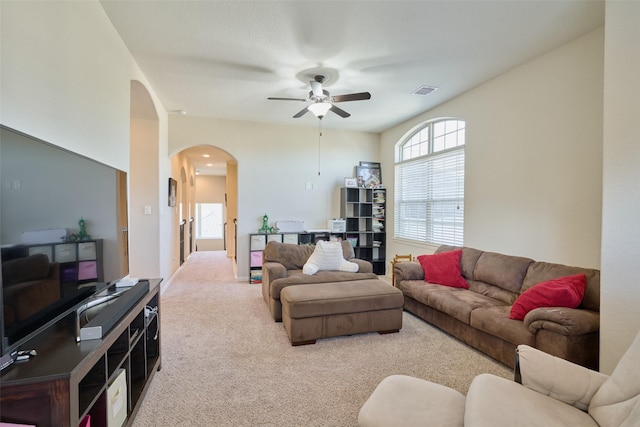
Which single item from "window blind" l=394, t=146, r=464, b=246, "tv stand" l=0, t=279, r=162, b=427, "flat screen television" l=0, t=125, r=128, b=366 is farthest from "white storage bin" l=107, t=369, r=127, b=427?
"window blind" l=394, t=146, r=464, b=246

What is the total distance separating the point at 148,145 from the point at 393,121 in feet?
13.1

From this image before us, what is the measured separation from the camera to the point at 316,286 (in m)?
3.30

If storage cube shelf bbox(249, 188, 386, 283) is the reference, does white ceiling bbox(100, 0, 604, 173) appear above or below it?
above

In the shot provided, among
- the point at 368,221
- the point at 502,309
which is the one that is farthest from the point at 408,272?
the point at 368,221

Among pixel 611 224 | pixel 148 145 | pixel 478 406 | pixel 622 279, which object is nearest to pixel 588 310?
pixel 622 279

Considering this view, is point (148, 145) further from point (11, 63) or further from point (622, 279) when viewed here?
point (622, 279)

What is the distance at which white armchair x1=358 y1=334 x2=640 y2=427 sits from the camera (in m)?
1.29

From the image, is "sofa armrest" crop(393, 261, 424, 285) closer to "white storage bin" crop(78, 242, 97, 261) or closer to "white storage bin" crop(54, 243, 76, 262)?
"white storage bin" crop(78, 242, 97, 261)

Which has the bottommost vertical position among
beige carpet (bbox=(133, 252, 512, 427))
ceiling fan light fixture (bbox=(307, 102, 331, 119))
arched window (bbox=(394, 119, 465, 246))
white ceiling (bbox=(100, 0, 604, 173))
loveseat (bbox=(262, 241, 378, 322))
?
beige carpet (bbox=(133, 252, 512, 427))

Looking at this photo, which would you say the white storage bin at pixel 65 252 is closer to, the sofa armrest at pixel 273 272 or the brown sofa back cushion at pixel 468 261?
the sofa armrest at pixel 273 272

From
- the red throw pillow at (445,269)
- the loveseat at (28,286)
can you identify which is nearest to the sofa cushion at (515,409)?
the loveseat at (28,286)

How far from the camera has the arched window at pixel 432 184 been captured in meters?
4.34

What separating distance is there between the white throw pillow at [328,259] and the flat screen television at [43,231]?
2.44 meters

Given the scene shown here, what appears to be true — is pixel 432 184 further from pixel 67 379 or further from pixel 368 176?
pixel 67 379
